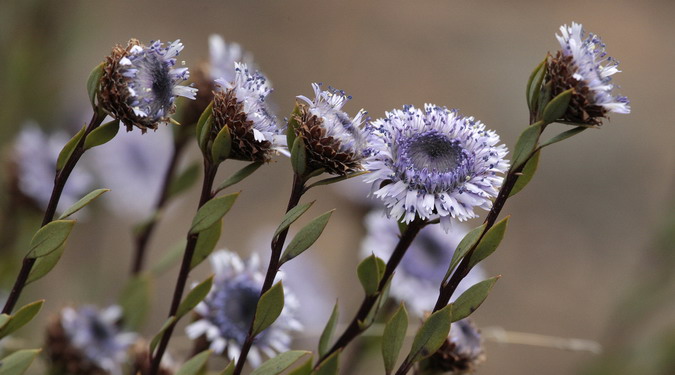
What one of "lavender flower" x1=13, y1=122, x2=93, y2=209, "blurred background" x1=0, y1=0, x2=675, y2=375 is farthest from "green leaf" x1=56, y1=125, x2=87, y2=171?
"blurred background" x1=0, y1=0, x2=675, y2=375

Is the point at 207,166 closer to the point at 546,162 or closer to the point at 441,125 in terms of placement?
the point at 441,125

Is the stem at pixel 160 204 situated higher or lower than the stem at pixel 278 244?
higher

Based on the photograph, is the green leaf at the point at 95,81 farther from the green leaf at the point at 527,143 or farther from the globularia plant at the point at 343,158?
the green leaf at the point at 527,143

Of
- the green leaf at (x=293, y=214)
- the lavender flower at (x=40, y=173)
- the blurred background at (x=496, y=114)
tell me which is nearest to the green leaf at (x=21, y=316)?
the green leaf at (x=293, y=214)

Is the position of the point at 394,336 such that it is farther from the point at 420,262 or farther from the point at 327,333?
the point at 420,262

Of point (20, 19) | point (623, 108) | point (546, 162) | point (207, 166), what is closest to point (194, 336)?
point (207, 166)

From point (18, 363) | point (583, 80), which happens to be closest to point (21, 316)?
point (18, 363)
